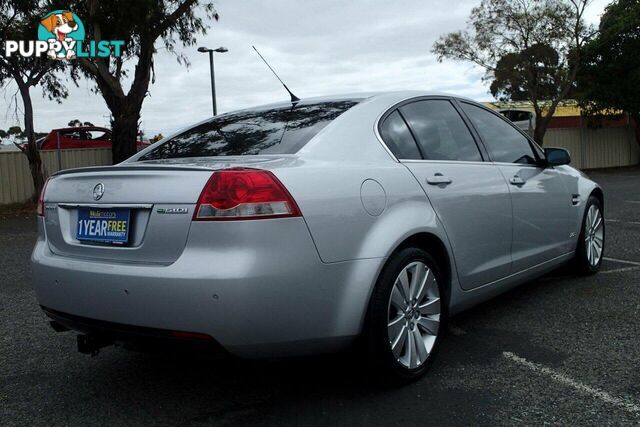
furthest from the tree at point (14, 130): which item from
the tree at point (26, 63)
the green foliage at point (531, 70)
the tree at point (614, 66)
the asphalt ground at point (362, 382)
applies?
the tree at point (614, 66)

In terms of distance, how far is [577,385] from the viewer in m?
3.10

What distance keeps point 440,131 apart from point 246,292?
188 centimetres

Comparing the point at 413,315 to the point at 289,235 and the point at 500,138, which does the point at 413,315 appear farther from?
the point at 500,138

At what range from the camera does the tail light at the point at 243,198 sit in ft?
8.40

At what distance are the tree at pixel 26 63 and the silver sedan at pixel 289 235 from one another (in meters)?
12.9

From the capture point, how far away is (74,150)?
17.0 metres

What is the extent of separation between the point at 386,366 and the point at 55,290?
5.34 feet

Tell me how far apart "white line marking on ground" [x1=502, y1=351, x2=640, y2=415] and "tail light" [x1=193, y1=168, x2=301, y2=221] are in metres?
1.67

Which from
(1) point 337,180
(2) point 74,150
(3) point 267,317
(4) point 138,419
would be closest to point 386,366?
(3) point 267,317

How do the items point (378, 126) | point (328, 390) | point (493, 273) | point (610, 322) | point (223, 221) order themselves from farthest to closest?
point (610, 322) < point (493, 273) < point (378, 126) < point (328, 390) < point (223, 221)

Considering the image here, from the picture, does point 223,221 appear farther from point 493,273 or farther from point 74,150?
point 74,150

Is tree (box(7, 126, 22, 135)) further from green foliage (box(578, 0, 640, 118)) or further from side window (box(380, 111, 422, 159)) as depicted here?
green foliage (box(578, 0, 640, 118))

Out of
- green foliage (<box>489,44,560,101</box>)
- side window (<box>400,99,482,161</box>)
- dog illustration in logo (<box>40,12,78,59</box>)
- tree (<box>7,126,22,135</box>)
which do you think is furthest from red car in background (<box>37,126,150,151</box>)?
side window (<box>400,99,482,161</box>)

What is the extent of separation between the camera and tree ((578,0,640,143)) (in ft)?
Result: 75.7
